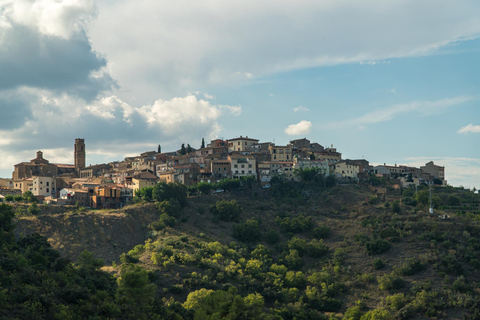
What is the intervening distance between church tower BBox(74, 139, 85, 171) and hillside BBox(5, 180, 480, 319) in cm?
3348

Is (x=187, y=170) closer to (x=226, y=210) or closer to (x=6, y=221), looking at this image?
(x=226, y=210)

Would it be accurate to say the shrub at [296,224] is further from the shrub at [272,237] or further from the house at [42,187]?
the house at [42,187]

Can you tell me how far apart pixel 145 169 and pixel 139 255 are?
3738 cm

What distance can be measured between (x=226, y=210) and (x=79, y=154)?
40.8 m

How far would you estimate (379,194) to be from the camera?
79438 mm

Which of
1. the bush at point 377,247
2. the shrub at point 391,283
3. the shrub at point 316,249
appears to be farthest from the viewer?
the shrub at point 316,249

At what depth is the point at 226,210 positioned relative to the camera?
229ft

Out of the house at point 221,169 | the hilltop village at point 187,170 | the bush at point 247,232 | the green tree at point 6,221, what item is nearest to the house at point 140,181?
the hilltop village at point 187,170

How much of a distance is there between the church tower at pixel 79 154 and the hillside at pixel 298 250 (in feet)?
110

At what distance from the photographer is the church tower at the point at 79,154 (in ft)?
325

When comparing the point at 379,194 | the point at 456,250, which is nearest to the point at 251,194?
the point at 379,194

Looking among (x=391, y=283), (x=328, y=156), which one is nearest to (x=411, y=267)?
(x=391, y=283)

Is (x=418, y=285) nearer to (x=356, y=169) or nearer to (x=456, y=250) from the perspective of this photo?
(x=456, y=250)

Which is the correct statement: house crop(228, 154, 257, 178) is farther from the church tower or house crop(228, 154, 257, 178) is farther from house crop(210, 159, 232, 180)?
the church tower
